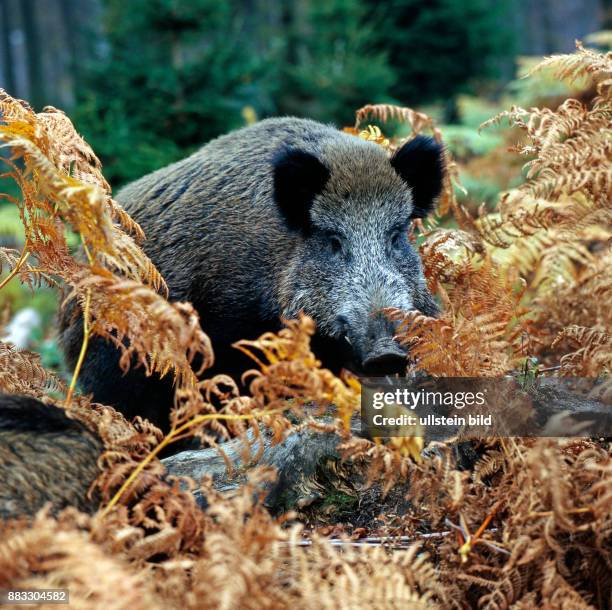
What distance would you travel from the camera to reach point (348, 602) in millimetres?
2207

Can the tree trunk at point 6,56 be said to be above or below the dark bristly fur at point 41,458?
above

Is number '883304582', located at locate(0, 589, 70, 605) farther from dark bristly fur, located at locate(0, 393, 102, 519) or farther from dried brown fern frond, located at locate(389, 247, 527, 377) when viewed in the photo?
dried brown fern frond, located at locate(389, 247, 527, 377)

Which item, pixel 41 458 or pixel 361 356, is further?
pixel 361 356

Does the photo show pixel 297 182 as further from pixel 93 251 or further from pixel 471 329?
pixel 93 251

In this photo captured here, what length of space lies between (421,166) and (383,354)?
5.31 ft

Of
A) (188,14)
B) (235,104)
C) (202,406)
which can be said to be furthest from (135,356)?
(188,14)

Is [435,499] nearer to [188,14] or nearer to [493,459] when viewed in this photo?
[493,459]

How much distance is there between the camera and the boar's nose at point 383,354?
3977 mm

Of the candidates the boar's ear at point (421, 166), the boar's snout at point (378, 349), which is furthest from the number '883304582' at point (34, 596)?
the boar's ear at point (421, 166)

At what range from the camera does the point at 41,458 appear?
9.03ft

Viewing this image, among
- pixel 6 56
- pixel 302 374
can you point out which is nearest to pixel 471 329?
pixel 302 374

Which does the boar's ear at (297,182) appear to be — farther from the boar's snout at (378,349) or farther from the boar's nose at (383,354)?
the boar's nose at (383,354)

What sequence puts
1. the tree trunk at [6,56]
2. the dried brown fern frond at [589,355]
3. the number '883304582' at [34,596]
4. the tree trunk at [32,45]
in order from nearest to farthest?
the number '883304582' at [34,596] < the dried brown fern frond at [589,355] < the tree trunk at [32,45] < the tree trunk at [6,56]

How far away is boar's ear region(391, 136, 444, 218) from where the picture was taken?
495cm
